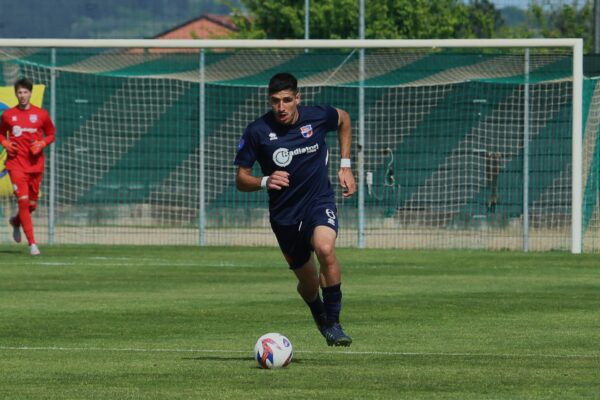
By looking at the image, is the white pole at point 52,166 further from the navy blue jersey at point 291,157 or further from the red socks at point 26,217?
the navy blue jersey at point 291,157

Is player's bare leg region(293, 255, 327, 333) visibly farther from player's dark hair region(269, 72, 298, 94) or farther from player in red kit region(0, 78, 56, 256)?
player in red kit region(0, 78, 56, 256)

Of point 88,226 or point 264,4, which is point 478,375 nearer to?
point 88,226

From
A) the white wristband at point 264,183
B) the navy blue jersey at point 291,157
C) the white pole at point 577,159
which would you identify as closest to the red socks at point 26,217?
the white pole at point 577,159

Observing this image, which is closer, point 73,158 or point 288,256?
point 288,256

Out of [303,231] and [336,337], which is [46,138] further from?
[336,337]

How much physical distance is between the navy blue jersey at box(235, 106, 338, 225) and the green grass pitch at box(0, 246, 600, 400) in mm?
1086

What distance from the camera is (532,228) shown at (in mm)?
25328

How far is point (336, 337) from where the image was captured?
11211 mm

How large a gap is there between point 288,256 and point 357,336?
1134 mm

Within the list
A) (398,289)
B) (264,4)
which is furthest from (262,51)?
(264,4)

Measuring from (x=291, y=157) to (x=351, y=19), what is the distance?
4392cm

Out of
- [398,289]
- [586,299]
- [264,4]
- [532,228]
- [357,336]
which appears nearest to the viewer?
Result: [357,336]

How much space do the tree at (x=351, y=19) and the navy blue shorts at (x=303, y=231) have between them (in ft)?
141

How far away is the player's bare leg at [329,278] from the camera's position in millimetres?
11297
